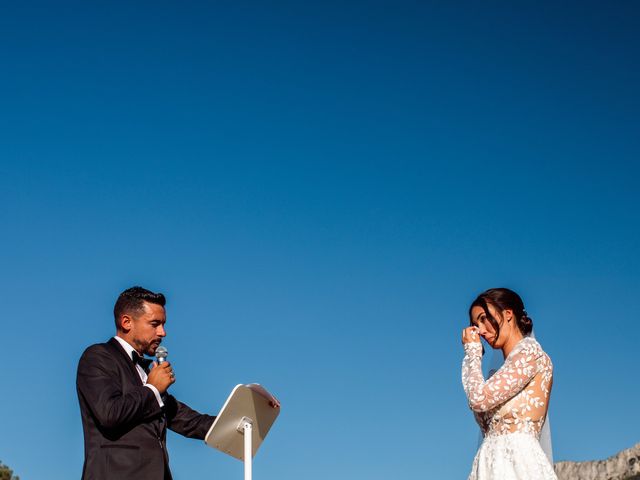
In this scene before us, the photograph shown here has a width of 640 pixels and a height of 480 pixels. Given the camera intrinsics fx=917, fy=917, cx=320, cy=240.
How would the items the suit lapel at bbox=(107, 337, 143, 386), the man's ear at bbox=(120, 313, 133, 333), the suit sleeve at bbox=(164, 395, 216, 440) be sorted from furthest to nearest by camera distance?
the suit sleeve at bbox=(164, 395, 216, 440) < the man's ear at bbox=(120, 313, 133, 333) < the suit lapel at bbox=(107, 337, 143, 386)

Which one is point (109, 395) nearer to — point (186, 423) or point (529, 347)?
point (186, 423)

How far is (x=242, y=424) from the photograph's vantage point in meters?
7.59

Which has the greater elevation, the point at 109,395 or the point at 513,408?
the point at 109,395

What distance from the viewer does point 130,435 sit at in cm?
774

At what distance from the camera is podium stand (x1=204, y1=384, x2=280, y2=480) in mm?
7395

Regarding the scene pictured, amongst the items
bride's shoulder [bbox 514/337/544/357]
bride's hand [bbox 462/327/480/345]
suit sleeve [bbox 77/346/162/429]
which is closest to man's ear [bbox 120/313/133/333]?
suit sleeve [bbox 77/346/162/429]

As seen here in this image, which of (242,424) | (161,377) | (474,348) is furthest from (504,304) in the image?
(161,377)

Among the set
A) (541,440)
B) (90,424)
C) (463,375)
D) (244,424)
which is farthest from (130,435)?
(541,440)

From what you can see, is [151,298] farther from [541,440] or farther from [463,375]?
[541,440]

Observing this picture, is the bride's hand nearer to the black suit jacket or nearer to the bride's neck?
the bride's neck

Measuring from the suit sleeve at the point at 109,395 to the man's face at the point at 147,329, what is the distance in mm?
351

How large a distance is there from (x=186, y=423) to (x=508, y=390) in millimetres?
3361

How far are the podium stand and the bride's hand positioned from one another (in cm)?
Result: 173

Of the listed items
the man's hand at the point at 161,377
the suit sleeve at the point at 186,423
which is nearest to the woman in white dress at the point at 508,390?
the man's hand at the point at 161,377
